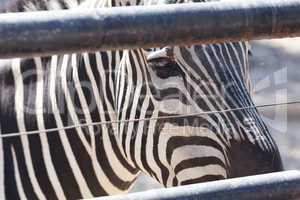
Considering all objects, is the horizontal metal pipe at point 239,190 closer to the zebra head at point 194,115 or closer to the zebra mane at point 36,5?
the zebra head at point 194,115

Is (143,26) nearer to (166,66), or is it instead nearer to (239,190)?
(239,190)

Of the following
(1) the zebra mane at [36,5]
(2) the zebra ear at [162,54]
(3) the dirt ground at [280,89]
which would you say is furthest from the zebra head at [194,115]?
(3) the dirt ground at [280,89]

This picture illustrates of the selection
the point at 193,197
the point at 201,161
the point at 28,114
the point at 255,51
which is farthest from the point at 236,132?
the point at 255,51

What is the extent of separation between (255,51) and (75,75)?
179 inches

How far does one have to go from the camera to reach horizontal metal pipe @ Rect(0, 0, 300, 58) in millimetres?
815

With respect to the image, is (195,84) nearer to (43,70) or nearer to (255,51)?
(43,70)

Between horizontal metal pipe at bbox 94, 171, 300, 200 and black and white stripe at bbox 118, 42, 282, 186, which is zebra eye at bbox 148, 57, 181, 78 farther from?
horizontal metal pipe at bbox 94, 171, 300, 200

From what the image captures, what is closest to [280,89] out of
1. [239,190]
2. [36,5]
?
[36,5]

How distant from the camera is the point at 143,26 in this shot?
0.87 meters

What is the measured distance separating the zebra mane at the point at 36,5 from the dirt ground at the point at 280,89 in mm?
2094

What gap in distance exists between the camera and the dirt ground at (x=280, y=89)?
4.69m

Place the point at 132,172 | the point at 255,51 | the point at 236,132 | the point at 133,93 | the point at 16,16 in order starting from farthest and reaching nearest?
the point at 255,51
the point at 132,172
the point at 133,93
the point at 236,132
the point at 16,16

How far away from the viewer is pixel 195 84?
1.81 metres

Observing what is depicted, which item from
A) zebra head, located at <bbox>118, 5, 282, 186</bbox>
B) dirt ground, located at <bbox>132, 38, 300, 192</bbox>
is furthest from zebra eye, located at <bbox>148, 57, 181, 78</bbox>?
dirt ground, located at <bbox>132, 38, 300, 192</bbox>
